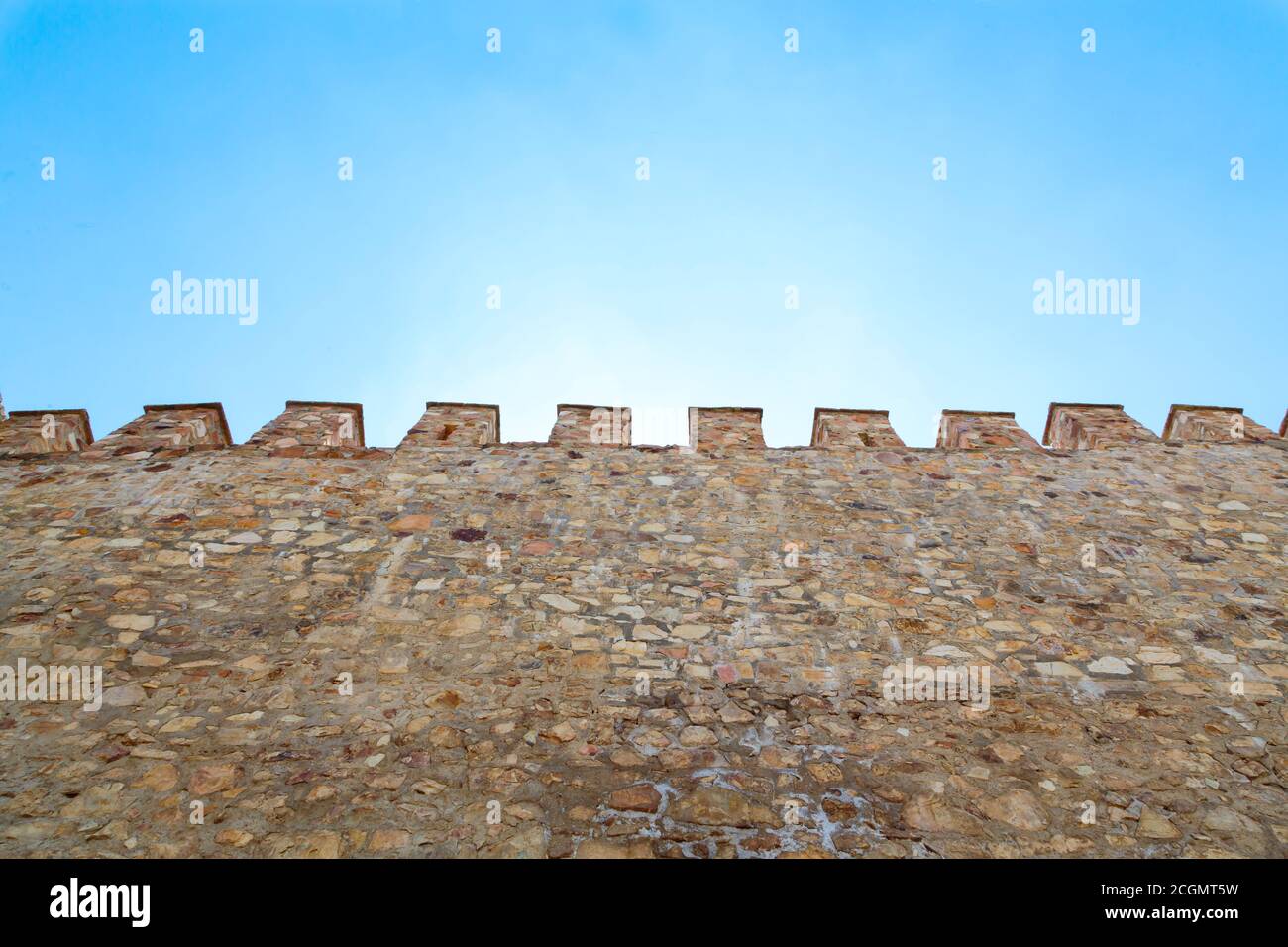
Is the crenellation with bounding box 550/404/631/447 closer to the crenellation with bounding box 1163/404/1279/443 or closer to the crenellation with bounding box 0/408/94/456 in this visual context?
the crenellation with bounding box 0/408/94/456

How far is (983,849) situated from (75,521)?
252 inches

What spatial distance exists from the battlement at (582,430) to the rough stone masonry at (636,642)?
72 millimetres

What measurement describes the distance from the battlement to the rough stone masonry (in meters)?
0.07

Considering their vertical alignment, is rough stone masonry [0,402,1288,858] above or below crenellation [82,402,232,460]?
below

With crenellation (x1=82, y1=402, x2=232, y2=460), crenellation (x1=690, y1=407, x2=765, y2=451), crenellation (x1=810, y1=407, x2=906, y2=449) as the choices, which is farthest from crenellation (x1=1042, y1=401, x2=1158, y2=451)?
crenellation (x1=82, y1=402, x2=232, y2=460)

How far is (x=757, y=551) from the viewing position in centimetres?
558

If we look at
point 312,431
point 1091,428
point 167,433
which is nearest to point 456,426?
point 312,431

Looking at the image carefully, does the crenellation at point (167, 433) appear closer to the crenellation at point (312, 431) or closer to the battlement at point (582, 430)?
the battlement at point (582, 430)

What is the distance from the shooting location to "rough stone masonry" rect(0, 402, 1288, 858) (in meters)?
3.54

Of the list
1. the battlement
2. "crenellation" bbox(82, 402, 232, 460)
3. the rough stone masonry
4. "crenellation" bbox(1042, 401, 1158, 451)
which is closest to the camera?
the rough stone masonry

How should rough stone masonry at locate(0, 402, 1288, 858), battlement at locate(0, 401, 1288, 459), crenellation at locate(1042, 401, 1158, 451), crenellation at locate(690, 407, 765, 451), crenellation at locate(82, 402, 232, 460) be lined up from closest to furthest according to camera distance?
rough stone masonry at locate(0, 402, 1288, 858)
crenellation at locate(82, 402, 232, 460)
battlement at locate(0, 401, 1288, 459)
crenellation at locate(690, 407, 765, 451)
crenellation at locate(1042, 401, 1158, 451)

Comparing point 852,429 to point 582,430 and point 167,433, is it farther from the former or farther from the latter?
point 167,433

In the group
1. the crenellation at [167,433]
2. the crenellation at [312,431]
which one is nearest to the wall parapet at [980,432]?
the crenellation at [312,431]

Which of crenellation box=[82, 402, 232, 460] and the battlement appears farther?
the battlement
